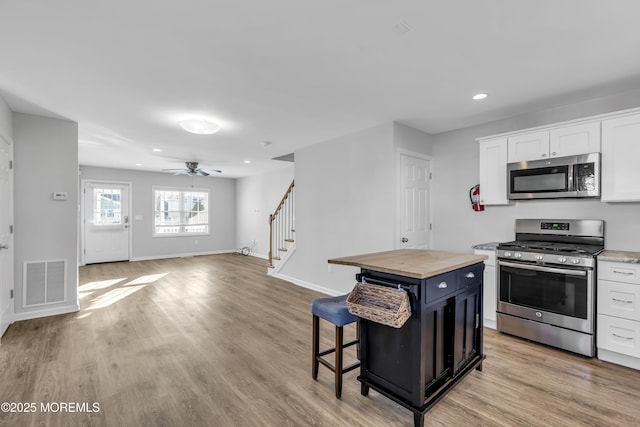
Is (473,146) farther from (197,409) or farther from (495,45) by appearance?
(197,409)

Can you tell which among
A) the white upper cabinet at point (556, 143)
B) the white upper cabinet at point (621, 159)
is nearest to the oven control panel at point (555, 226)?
the white upper cabinet at point (621, 159)

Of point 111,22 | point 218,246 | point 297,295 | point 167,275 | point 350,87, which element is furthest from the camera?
point 218,246

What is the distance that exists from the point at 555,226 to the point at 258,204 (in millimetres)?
7316

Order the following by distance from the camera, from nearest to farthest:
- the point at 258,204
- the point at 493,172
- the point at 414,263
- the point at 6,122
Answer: the point at 414,263, the point at 6,122, the point at 493,172, the point at 258,204

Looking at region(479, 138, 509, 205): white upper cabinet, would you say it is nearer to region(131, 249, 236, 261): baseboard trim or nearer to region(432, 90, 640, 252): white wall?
region(432, 90, 640, 252): white wall

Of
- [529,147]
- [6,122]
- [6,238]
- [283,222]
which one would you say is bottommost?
[6,238]

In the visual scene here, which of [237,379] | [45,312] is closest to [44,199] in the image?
[45,312]

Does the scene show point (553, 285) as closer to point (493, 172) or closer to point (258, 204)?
point (493, 172)

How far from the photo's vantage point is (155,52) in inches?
91.2

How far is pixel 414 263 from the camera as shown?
2.13 metres

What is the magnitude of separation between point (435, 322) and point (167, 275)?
20.0ft

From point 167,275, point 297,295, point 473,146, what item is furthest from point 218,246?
point 473,146

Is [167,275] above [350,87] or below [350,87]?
below

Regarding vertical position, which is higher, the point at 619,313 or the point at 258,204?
the point at 258,204
